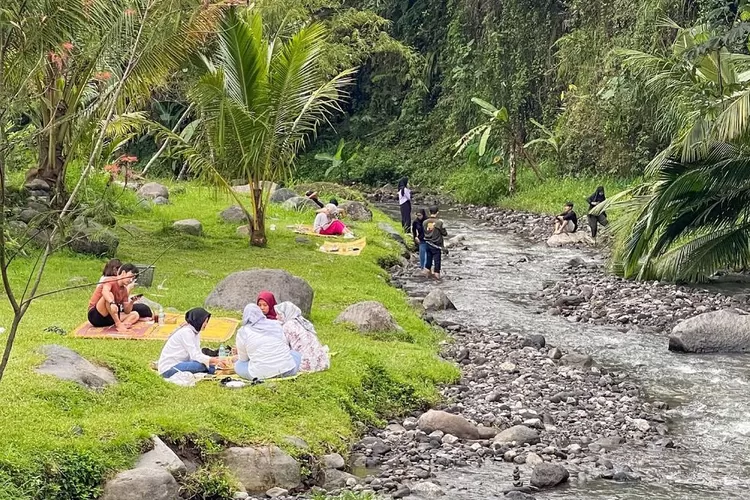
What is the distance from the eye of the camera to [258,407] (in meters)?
9.38

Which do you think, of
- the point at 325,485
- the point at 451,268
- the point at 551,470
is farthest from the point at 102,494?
the point at 451,268

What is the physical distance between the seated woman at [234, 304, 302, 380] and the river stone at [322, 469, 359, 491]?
1562 millimetres

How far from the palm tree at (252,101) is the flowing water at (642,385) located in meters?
3.64

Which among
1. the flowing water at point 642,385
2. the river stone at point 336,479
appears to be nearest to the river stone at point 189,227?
the flowing water at point 642,385

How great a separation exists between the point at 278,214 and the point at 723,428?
15981mm

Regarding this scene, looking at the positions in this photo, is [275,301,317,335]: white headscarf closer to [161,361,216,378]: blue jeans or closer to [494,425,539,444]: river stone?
[161,361,216,378]: blue jeans

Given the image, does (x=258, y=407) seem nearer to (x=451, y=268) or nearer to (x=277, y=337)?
(x=277, y=337)

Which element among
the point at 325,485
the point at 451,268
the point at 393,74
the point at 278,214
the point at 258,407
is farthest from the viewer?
the point at 393,74

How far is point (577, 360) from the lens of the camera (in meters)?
13.1

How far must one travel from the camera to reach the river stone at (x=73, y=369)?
896 centimetres

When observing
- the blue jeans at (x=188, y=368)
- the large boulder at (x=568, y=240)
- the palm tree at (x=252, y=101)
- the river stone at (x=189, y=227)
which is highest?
the palm tree at (x=252, y=101)

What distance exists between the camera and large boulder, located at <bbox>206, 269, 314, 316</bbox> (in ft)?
43.1

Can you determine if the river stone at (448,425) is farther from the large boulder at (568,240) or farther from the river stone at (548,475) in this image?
the large boulder at (568,240)

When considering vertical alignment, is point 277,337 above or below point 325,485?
above
